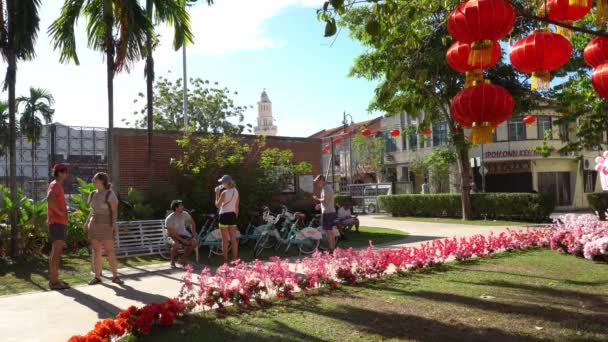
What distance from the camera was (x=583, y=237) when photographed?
32.0 ft

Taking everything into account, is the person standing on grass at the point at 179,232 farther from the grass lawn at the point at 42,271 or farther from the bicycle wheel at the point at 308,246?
the bicycle wheel at the point at 308,246

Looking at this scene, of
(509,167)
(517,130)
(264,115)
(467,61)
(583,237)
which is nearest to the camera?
(467,61)

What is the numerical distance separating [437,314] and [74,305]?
4.71m

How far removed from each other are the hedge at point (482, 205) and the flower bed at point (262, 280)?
1327 cm

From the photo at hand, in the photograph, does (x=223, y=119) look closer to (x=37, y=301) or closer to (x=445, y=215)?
(x=445, y=215)

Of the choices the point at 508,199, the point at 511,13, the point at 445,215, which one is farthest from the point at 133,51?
the point at 445,215

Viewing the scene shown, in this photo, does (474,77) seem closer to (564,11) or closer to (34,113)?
(564,11)

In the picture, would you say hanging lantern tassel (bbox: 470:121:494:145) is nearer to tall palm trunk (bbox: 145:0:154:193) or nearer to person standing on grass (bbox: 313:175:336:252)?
person standing on grass (bbox: 313:175:336:252)

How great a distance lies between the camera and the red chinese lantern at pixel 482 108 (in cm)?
479

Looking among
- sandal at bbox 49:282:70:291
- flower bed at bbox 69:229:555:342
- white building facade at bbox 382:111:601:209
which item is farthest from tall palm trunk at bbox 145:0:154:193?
white building facade at bbox 382:111:601:209

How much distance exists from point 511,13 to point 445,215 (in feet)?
75.7

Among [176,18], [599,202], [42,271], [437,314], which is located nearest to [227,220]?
[42,271]

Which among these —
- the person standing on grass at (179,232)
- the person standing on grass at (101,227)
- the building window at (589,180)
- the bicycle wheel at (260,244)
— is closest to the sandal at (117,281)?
the person standing on grass at (101,227)

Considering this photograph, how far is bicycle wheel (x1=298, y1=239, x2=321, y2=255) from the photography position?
12.2m
